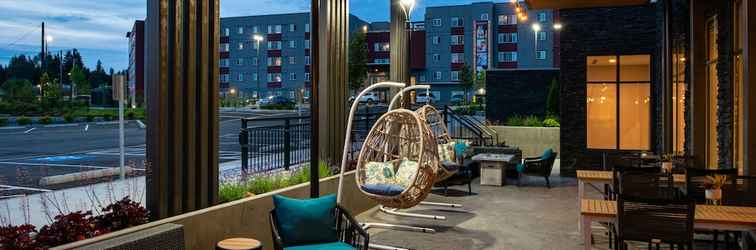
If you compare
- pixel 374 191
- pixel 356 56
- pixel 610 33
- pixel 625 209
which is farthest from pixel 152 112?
pixel 356 56

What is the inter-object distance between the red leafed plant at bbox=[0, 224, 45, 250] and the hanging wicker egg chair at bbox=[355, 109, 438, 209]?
11.6 feet

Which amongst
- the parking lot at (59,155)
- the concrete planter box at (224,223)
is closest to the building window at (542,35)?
the parking lot at (59,155)

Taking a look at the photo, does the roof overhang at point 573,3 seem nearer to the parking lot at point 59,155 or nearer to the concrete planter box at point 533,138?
the concrete planter box at point 533,138

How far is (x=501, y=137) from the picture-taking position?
15086mm

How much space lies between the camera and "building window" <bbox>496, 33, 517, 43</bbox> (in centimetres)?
4662

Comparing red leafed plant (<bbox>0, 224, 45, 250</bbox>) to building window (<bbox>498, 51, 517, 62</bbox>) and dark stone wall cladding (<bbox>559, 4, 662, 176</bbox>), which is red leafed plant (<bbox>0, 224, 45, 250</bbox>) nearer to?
dark stone wall cladding (<bbox>559, 4, 662, 176</bbox>)

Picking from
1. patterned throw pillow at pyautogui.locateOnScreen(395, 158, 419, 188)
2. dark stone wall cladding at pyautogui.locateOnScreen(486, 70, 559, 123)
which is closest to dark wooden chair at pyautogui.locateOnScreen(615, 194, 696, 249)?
patterned throw pillow at pyautogui.locateOnScreen(395, 158, 419, 188)

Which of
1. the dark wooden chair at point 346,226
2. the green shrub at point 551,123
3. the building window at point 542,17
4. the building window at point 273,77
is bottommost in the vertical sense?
the dark wooden chair at point 346,226

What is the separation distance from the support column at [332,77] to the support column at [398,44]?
235 cm

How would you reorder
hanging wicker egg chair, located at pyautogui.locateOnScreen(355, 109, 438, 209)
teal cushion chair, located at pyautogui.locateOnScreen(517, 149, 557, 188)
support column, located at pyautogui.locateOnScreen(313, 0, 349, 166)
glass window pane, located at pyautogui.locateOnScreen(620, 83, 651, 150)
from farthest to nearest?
glass window pane, located at pyautogui.locateOnScreen(620, 83, 651, 150) → teal cushion chair, located at pyautogui.locateOnScreen(517, 149, 557, 188) → support column, located at pyautogui.locateOnScreen(313, 0, 349, 166) → hanging wicker egg chair, located at pyautogui.locateOnScreen(355, 109, 438, 209)

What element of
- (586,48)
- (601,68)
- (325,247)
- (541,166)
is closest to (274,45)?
(601,68)

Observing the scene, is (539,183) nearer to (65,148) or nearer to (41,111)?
(65,148)

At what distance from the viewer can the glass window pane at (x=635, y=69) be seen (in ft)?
39.1

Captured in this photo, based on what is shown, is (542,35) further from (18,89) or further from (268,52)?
(18,89)
